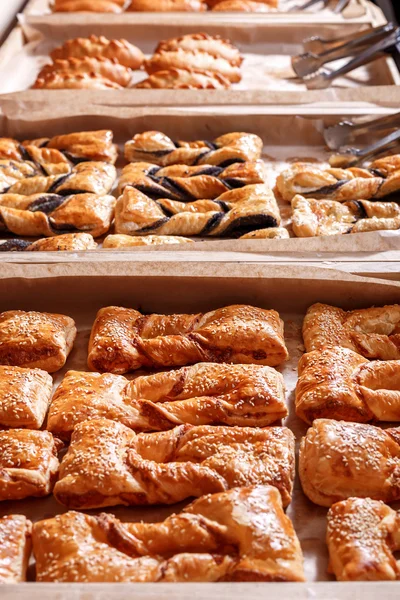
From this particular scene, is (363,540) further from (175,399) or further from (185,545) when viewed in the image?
(175,399)

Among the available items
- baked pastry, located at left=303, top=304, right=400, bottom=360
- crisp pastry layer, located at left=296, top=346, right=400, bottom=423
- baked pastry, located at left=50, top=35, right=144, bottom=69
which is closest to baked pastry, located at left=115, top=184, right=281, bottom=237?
baked pastry, located at left=303, top=304, right=400, bottom=360

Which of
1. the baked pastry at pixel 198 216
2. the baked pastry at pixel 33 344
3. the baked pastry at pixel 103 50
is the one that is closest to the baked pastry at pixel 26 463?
the baked pastry at pixel 33 344

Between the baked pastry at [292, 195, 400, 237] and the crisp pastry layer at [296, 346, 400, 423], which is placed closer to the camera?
the crisp pastry layer at [296, 346, 400, 423]

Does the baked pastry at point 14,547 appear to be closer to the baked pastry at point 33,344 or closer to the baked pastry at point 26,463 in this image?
the baked pastry at point 26,463

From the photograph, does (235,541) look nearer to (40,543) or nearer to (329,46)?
(40,543)

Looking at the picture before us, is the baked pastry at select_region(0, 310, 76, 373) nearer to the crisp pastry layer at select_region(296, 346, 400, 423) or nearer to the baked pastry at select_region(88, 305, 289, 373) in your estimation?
the baked pastry at select_region(88, 305, 289, 373)
